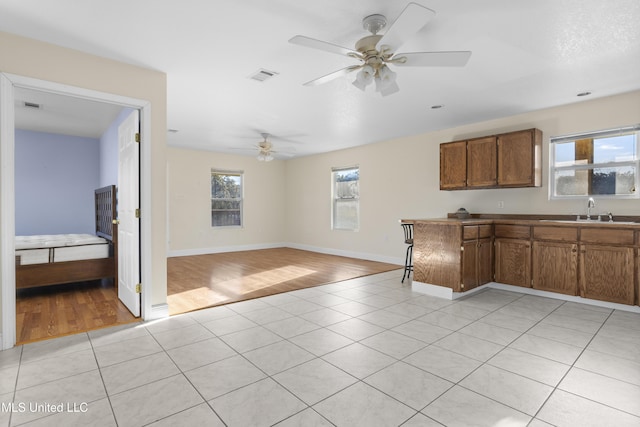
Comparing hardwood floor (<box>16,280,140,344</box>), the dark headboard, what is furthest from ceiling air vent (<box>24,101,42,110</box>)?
hardwood floor (<box>16,280,140,344</box>)

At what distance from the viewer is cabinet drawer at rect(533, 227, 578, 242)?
12.2 feet

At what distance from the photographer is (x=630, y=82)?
11.3 ft

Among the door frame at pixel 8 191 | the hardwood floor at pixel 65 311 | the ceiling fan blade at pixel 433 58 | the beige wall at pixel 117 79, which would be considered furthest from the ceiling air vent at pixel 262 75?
the hardwood floor at pixel 65 311

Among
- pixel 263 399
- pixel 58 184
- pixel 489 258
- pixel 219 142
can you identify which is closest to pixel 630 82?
pixel 489 258

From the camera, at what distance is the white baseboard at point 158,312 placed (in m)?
3.20

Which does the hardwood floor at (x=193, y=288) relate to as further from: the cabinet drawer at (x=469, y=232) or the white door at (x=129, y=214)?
the cabinet drawer at (x=469, y=232)

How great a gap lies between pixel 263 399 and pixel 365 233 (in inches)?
210

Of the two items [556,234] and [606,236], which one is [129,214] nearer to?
[556,234]

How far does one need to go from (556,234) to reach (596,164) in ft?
3.64

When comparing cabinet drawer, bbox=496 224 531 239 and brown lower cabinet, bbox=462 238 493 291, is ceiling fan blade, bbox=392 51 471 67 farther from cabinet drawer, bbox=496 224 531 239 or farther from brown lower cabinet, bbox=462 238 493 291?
cabinet drawer, bbox=496 224 531 239

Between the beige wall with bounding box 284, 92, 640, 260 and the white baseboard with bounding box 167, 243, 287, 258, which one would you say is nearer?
the beige wall with bounding box 284, 92, 640, 260

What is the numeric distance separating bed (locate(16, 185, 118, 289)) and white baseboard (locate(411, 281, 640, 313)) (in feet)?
13.4

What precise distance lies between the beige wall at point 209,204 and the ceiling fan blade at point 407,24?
6198 mm

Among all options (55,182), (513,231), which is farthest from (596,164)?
(55,182)
